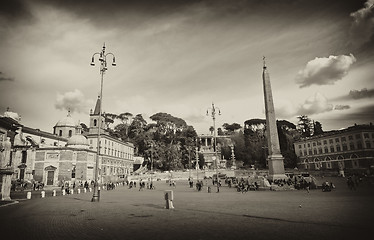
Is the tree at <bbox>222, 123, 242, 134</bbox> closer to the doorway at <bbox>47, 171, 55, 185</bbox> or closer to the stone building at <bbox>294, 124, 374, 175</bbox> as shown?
the stone building at <bbox>294, 124, 374, 175</bbox>

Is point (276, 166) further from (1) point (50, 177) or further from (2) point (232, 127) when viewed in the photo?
(2) point (232, 127)

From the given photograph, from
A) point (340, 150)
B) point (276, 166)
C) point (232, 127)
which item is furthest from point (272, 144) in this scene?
point (232, 127)

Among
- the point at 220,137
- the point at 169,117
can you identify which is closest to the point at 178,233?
the point at 169,117

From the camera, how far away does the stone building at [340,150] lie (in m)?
50.1

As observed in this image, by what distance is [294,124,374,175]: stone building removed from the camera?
50062 mm

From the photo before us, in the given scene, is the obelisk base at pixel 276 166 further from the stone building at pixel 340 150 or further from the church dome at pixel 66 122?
the church dome at pixel 66 122

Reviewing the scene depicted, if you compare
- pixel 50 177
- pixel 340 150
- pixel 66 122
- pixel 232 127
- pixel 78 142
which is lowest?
pixel 50 177

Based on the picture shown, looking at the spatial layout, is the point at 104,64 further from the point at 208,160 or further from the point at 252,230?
the point at 208,160

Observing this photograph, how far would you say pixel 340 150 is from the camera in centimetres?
6181

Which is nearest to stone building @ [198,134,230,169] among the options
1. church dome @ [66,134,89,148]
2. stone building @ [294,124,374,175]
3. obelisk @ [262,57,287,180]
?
stone building @ [294,124,374,175]

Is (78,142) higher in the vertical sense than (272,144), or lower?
higher

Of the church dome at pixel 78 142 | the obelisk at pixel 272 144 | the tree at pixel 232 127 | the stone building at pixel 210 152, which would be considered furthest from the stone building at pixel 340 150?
the church dome at pixel 78 142

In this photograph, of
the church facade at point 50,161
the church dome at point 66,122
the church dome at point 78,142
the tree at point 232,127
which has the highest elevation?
the tree at point 232,127

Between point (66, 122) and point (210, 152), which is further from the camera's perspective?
point (210, 152)
